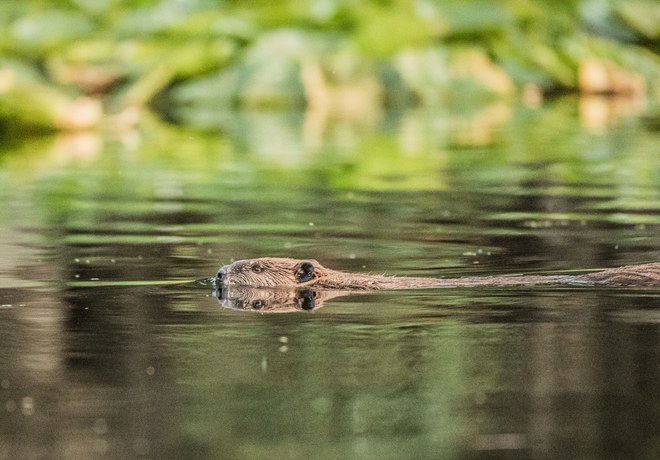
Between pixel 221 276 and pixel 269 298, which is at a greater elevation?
pixel 221 276

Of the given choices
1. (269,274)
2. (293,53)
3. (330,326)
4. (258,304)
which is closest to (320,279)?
(269,274)

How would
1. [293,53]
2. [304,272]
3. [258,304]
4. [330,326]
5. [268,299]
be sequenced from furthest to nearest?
[293,53], [304,272], [268,299], [258,304], [330,326]

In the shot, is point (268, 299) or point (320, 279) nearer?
point (268, 299)

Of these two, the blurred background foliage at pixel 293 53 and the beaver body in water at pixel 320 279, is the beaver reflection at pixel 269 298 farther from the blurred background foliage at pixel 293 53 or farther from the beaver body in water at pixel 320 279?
the blurred background foliage at pixel 293 53

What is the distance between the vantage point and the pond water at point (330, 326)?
5742 millimetres

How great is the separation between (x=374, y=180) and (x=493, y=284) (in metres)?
8.71

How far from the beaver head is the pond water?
0.27 meters

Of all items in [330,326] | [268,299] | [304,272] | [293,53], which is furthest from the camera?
[293,53]

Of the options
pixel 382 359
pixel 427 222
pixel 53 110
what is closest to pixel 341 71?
pixel 53 110

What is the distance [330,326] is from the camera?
26.6 ft

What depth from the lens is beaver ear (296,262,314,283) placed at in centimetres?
947

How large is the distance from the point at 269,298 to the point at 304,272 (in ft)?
1.32

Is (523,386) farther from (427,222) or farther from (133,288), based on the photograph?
(427,222)

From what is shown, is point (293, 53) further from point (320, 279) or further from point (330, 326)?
point (330, 326)
